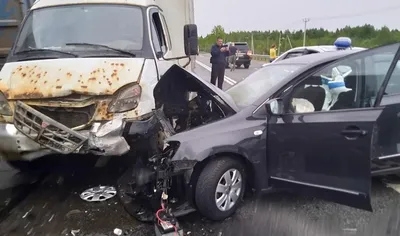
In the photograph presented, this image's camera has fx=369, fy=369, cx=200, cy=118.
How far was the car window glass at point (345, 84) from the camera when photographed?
3.53 meters

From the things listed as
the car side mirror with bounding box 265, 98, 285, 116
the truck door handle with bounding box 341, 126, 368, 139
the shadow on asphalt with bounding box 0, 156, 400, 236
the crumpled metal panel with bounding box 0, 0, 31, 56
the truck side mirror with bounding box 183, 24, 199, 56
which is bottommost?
the shadow on asphalt with bounding box 0, 156, 400, 236

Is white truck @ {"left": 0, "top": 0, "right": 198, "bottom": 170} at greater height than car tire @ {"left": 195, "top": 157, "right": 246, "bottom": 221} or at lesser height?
greater

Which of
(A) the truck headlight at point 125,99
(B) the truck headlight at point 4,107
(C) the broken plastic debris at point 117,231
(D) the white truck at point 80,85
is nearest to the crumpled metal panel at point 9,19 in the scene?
(D) the white truck at point 80,85

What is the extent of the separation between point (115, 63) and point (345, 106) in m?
2.47

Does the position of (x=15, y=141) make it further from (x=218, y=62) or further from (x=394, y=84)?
(x=218, y=62)

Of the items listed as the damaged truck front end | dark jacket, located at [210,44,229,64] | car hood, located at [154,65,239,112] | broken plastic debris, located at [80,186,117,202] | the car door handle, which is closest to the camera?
the car door handle

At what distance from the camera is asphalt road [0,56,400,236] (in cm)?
339

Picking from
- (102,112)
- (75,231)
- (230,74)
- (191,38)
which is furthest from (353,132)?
(230,74)

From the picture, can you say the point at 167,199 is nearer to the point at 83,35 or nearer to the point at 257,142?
the point at 257,142

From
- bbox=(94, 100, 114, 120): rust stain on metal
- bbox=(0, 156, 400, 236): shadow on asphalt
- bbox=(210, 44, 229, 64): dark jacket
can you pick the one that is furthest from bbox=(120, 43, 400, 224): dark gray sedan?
bbox=(210, 44, 229, 64): dark jacket

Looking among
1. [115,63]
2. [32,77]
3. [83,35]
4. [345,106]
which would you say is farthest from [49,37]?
[345,106]

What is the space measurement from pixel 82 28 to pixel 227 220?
9.83 ft

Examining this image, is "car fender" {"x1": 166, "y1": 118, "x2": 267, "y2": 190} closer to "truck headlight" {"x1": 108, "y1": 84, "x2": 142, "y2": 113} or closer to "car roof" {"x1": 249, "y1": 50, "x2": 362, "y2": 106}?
"car roof" {"x1": 249, "y1": 50, "x2": 362, "y2": 106}

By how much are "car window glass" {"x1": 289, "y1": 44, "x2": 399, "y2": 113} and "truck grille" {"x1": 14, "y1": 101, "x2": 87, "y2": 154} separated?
218 centimetres
